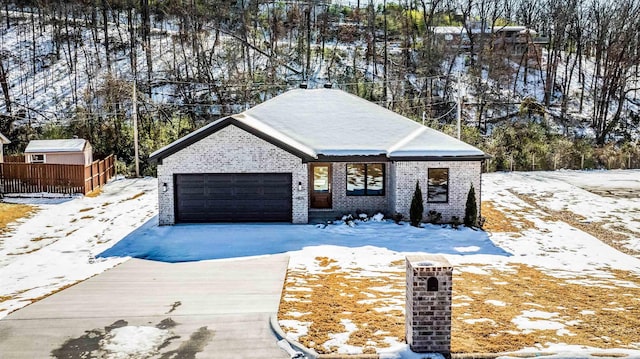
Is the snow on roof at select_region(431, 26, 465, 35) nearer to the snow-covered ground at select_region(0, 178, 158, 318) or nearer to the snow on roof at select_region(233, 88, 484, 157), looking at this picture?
the snow on roof at select_region(233, 88, 484, 157)

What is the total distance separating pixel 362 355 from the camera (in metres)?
7.11

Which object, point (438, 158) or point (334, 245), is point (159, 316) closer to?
point (334, 245)

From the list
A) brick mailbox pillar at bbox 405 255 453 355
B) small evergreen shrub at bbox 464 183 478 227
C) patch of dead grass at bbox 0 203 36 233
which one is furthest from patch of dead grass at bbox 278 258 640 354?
patch of dead grass at bbox 0 203 36 233

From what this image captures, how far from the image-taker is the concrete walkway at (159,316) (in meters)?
7.64

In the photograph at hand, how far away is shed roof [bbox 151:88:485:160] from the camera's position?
17.2 metres

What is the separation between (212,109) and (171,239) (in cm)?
2688

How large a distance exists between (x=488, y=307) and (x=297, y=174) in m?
9.25

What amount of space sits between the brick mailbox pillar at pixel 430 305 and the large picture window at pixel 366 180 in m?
11.3

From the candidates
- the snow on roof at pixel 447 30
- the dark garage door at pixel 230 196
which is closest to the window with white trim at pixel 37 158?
the dark garage door at pixel 230 196

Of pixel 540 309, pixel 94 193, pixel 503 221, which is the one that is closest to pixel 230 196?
pixel 503 221

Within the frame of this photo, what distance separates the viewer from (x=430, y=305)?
7047 millimetres

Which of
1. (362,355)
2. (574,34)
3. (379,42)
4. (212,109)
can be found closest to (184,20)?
(212,109)

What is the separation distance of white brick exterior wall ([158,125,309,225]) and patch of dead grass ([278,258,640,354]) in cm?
589

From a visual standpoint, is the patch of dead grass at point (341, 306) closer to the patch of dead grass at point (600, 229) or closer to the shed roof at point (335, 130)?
the shed roof at point (335, 130)
